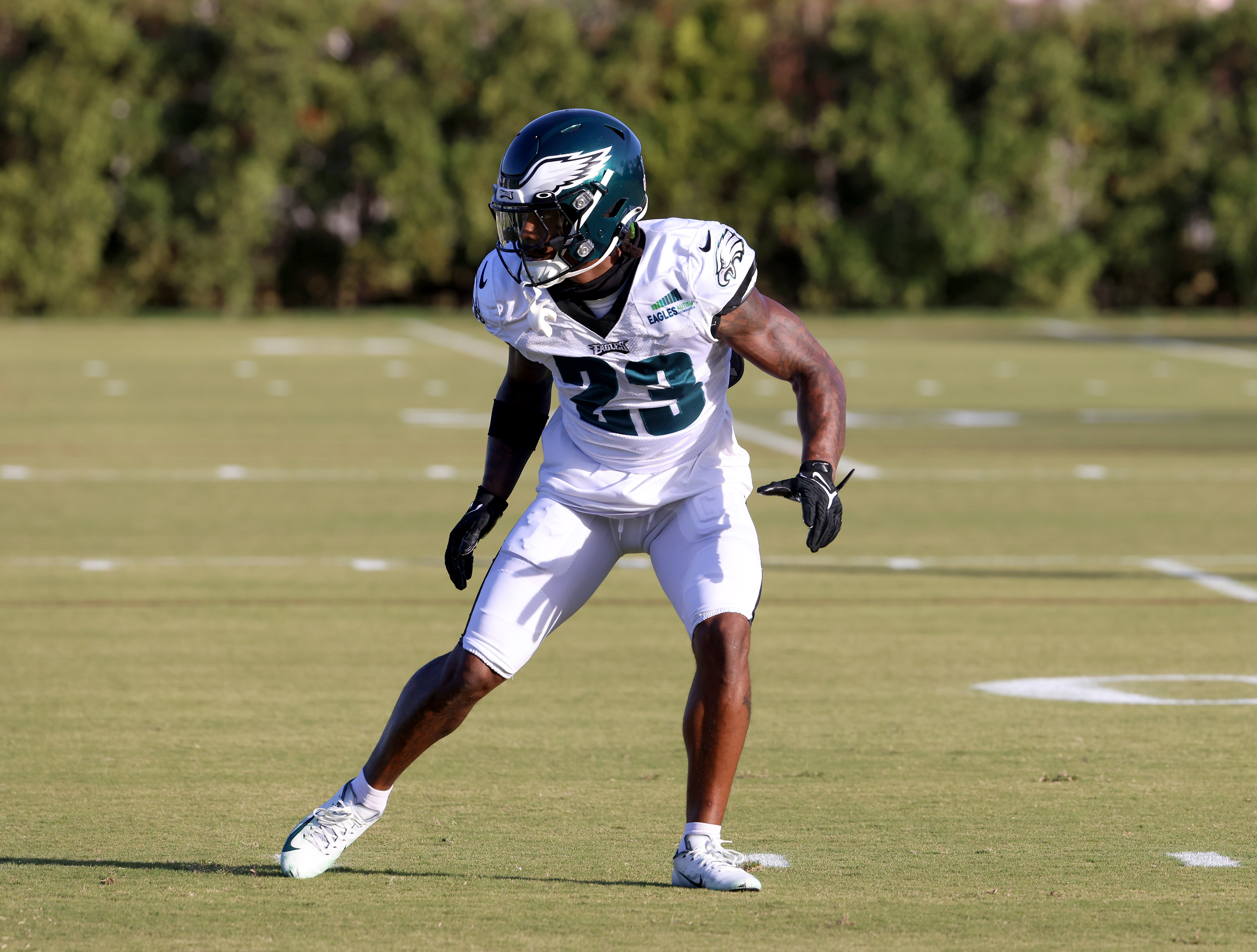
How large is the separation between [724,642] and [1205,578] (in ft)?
18.5

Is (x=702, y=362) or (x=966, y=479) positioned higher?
(x=702, y=362)

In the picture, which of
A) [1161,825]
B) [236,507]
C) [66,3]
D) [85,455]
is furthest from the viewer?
[66,3]

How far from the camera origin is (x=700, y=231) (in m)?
5.09

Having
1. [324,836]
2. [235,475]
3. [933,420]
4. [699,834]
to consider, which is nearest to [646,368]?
[699,834]

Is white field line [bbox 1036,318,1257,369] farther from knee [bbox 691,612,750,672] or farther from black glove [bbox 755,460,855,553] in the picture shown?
knee [bbox 691,612,750,672]

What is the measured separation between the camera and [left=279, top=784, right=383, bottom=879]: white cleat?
4871 mm

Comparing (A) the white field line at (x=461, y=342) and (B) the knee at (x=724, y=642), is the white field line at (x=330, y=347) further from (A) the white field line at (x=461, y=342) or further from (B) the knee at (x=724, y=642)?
(B) the knee at (x=724, y=642)

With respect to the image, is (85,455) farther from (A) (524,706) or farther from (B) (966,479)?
(A) (524,706)

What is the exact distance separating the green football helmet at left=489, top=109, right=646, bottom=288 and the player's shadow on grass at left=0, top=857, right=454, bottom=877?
1469 millimetres

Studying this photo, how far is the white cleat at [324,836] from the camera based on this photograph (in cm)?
487

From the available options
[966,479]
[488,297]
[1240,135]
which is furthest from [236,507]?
[1240,135]

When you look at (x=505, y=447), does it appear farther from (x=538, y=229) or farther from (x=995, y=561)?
(x=995, y=561)

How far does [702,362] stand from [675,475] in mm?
288

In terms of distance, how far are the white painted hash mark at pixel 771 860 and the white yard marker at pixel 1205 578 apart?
4575 mm
